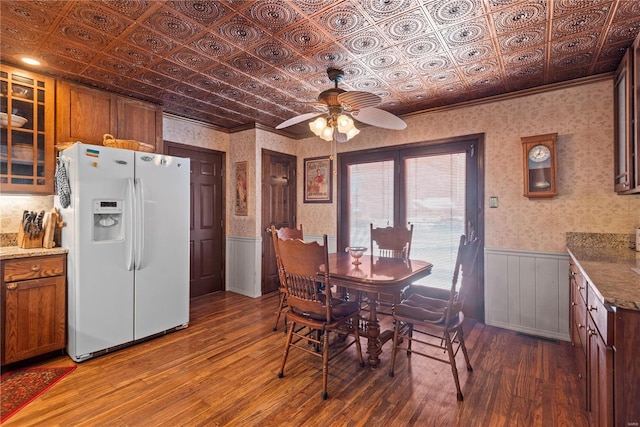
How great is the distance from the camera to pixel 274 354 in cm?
272

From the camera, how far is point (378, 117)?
8.75 feet

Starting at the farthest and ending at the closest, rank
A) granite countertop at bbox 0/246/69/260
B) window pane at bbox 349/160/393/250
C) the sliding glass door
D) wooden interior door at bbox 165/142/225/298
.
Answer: wooden interior door at bbox 165/142/225/298
window pane at bbox 349/160/393/250
the sliding glass door
granite countertop at bbox 0/246/69/260

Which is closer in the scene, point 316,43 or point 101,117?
point 316,43

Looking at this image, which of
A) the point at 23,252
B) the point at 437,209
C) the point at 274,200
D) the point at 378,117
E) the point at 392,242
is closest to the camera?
the point at 23,252

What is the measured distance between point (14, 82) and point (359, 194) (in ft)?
12.7

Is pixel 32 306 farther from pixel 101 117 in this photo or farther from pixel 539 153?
pixel 539 153

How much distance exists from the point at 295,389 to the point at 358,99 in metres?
2.15

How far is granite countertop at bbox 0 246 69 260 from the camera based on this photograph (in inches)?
93.0

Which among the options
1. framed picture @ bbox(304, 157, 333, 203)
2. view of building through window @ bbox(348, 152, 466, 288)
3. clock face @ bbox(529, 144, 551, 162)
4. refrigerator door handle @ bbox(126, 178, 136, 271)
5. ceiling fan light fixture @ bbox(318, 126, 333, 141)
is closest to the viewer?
ceiling fan light fixture @ bbox(318, 126, 333, 141)

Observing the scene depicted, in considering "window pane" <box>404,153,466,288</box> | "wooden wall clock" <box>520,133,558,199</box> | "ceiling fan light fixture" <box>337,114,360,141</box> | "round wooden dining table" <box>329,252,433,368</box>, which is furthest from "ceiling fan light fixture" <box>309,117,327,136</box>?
"wooden wall clock" <box>520,133,558,199</box>

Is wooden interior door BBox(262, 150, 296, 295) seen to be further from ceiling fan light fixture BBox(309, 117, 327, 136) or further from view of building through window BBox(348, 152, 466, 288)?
ceiling fan light fixture BBox(309, 117, 327, 136)

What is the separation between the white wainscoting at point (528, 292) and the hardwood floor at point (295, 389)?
217 mm

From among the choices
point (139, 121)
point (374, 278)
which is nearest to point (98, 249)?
point (139, 121)

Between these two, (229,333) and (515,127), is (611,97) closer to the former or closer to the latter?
(515,127)
